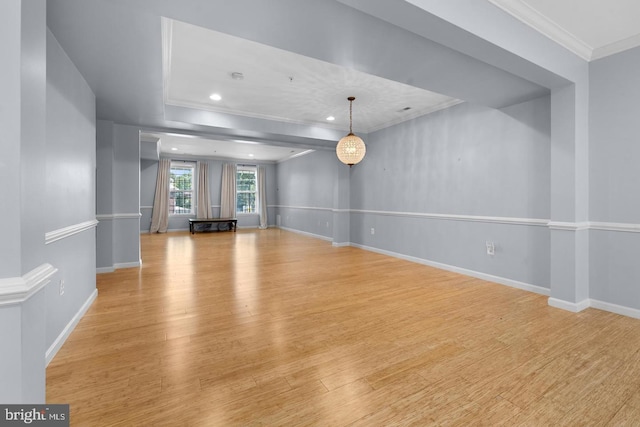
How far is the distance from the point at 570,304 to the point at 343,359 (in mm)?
2431

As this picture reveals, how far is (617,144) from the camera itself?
2.65 meters

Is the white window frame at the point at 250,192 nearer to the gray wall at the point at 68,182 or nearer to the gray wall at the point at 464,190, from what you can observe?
the gray wall at the point at 464,190

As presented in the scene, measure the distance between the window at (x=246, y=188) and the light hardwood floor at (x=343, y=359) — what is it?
23.1 feet

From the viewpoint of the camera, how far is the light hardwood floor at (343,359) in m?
1.42

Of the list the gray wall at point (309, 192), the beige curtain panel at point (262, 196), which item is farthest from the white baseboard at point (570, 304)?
the beige curtain panel at point (262, 196)

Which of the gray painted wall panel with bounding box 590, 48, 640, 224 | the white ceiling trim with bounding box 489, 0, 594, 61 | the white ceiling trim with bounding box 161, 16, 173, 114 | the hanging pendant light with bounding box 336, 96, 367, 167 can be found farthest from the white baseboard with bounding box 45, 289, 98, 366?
the gray painted wall panel with bounding box 590, 48, 640, 224

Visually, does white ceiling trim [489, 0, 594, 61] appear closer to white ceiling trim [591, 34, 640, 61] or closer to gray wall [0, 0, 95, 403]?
white ceiling trim [591, 34, 640, 61]

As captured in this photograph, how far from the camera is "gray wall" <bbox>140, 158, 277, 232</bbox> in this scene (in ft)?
29.2

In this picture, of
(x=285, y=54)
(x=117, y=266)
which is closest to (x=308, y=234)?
(x=117, y=266)

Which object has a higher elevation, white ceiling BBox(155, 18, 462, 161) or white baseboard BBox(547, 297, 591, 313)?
white ceiling BBox(155, 18, 462, 161)

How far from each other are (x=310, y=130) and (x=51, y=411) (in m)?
4.94

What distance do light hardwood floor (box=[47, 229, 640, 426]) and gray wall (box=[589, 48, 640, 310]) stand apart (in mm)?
434

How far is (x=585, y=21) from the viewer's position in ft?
7.59

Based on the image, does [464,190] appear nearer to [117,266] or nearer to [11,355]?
[11,355]
